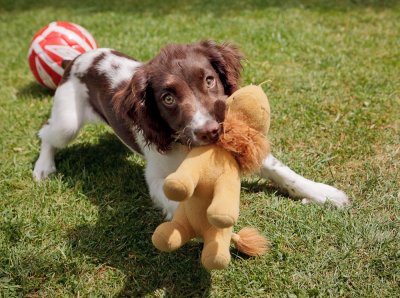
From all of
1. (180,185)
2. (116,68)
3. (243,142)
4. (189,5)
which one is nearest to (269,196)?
(243,142)

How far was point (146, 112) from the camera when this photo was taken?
10.3 ft

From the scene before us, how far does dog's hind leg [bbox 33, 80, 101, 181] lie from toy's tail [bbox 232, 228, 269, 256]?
2.04m

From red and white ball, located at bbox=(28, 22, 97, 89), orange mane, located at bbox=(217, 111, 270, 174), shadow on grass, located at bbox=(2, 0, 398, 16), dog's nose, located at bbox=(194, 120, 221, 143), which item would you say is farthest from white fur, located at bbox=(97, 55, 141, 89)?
shadow on grass, located at bbox=(2, 0, 398, 16)

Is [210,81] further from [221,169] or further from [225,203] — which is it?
[225,203]

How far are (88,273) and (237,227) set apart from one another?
101cm

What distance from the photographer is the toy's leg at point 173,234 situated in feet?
8.05

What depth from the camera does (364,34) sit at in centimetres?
650

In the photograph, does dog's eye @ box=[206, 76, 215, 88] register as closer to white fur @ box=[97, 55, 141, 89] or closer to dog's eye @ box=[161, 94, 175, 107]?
dog's eye @ box=[161, 94, 175, 107]

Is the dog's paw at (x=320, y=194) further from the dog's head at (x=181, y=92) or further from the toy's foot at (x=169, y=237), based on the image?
the toy's foot at (x=169, y=237)

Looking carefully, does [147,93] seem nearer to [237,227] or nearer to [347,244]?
[237,227]

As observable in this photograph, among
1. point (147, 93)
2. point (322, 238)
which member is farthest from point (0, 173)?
point (322, 238)

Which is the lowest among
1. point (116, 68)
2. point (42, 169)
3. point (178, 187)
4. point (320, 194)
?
point (42, 169)

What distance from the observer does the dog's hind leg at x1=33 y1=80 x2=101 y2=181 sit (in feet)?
14.1

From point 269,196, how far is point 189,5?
637cm
